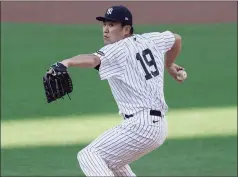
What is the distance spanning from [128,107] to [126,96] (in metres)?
0.08

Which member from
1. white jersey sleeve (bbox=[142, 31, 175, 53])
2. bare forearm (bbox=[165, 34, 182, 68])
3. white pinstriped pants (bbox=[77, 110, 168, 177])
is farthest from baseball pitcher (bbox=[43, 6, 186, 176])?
bare forearm (bbox=[165, 34, 182, 68])

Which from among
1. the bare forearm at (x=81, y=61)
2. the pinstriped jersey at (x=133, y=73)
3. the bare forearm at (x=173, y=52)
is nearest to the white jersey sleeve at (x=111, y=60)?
the pinstriped jersey at (x=133, y=73)

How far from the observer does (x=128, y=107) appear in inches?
203

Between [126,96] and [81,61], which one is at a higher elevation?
[81,61]

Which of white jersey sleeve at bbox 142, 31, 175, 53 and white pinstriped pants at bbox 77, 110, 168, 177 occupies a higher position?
white jersey sleeve at bbox 142, 31, 175, 53

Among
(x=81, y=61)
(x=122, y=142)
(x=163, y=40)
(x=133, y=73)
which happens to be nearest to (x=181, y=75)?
(x=163, y=40)

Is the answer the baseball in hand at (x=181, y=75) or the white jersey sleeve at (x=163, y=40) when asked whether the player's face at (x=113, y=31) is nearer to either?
the white jersey sleeve at (x=163, y=40)

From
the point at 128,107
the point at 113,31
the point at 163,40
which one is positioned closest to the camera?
the point at 128,107

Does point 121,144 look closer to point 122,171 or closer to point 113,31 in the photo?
point 122,171

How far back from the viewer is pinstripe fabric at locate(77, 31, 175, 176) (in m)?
5.05

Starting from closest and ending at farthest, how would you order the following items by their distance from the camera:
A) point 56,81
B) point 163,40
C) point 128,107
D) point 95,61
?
point 56,81 → point 95,61 → point 128,107 → point 163,40

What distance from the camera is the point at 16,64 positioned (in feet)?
44.3

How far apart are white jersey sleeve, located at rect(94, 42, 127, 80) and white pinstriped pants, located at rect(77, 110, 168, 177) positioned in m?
0.35

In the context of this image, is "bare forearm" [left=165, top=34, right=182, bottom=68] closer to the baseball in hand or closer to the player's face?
the baseball in hand
